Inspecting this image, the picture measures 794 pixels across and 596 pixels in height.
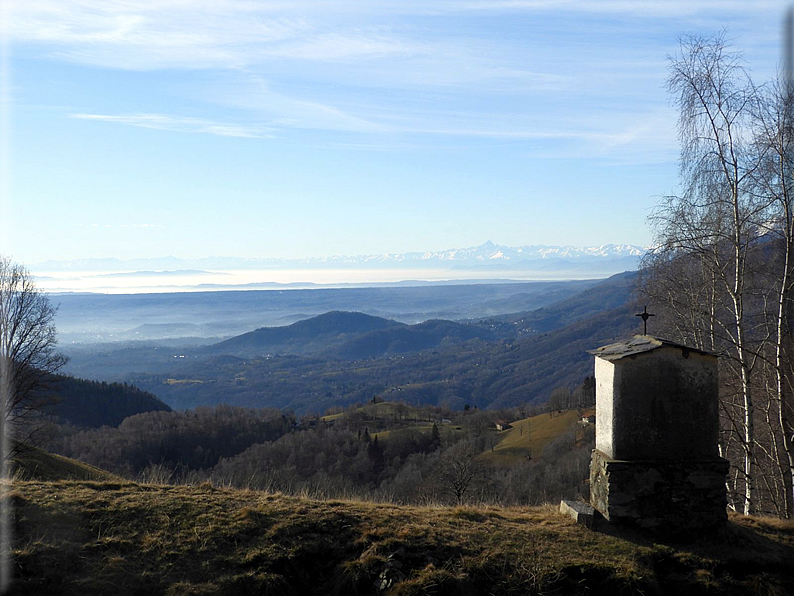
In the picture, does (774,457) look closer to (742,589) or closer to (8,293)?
(742,589)

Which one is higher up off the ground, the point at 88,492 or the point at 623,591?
the point at 88,492

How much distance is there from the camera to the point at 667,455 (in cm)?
941

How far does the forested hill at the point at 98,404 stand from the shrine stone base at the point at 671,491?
116433 millimetres

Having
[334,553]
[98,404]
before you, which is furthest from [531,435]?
[334,553]

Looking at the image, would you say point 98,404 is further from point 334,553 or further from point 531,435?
point 334,553

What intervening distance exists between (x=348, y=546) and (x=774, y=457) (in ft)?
38.3

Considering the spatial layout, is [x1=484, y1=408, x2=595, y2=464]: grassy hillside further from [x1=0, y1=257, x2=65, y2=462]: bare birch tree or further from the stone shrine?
the stone shrine

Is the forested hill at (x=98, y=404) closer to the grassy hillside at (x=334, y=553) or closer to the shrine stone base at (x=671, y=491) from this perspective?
the grassy hillside at (x=334, y=553)

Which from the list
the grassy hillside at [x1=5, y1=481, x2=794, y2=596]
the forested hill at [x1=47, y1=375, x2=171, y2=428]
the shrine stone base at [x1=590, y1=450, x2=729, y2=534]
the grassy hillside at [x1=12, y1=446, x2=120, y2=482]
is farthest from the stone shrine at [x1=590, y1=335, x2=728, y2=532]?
the forested hill at [x1=47, y1=375, x2=171, y2=428]

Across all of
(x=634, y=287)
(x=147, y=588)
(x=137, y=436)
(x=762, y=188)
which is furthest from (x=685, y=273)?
(x=137, y=436)

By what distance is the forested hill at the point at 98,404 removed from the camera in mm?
113688

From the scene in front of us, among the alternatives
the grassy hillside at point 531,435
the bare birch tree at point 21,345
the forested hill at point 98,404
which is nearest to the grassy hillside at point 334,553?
the bare birch tree at point 21,345

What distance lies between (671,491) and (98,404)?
416 feet

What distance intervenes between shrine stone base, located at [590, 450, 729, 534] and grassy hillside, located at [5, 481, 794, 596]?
30cm
